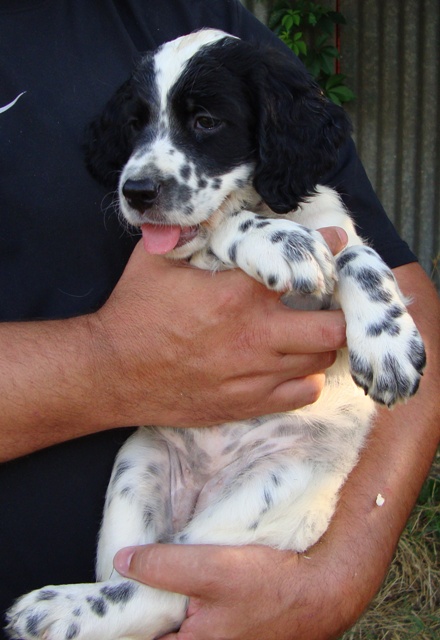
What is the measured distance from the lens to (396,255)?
2633 millimetres

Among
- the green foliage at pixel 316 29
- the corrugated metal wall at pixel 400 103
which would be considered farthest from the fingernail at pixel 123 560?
the corrugated metal wall at pixel 400 103

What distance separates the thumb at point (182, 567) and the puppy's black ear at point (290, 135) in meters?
0.98

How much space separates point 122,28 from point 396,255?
1143 mm

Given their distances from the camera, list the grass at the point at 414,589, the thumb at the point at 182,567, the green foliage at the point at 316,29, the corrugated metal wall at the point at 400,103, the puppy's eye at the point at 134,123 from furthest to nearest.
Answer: the corrugated metal wall at the point at 400,103
the green foliage at the point at 316,29
the grass at the point at 414,589
the puppy's eye at the point at 134,123
the thumb at the point at 182,567

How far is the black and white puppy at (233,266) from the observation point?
2.06m

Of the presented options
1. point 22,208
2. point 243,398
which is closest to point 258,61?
point 22,208

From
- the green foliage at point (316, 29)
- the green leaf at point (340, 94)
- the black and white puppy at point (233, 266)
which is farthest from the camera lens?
the green leaf at point (340, 94)

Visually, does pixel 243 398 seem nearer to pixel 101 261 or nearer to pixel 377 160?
pixel 101 261

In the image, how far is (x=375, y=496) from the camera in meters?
2.23

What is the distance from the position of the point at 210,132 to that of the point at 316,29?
3.73 meters

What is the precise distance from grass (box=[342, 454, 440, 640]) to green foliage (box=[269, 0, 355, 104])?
283 cm

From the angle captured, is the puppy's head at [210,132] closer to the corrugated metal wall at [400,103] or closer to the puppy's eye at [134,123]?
the puppy's eye at [134,123]

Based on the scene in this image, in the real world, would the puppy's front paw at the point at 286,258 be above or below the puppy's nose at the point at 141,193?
below

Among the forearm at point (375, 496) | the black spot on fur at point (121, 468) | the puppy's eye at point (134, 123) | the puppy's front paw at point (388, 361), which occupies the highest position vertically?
the puppy's eye at point (134, 123)
